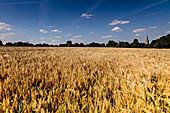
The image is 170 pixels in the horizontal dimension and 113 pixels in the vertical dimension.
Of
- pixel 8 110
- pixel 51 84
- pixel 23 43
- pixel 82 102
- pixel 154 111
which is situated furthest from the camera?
pixel 23 43

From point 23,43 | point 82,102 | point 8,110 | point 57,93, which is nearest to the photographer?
point 8,110

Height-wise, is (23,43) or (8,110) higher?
(23,43)

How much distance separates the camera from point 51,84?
1907 mm

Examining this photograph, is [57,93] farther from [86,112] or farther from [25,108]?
[86,112]

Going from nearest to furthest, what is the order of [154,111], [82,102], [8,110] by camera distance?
[154,111]
[8,110]
[82,102]

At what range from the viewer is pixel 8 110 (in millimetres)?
1129

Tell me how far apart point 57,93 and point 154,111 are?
1225 mm

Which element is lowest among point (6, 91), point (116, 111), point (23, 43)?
point (116, 111)

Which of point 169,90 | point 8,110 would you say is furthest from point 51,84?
point 169,90

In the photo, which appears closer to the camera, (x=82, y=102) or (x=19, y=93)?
(x=82, y=102)

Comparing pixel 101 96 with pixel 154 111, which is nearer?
pixel 154 111

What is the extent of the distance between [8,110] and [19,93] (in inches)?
14.5

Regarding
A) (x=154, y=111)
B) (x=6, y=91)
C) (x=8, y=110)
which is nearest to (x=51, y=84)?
(x=6, y=91)

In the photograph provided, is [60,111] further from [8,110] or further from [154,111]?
[154,111]
